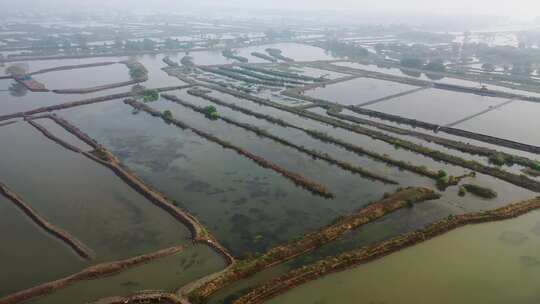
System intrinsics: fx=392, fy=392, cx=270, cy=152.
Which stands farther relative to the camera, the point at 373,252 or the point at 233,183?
the point at 233,183

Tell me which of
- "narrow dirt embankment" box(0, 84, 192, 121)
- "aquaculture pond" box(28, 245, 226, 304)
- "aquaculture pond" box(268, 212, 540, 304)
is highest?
"narrow dirt embankment" box(0, 84, 192, 121)

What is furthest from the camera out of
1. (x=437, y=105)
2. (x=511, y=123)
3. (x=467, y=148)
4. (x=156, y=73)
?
(x=156, y=73)

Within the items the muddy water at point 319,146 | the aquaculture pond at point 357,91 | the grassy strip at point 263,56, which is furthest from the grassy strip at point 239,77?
the grassy strip at point 263,56

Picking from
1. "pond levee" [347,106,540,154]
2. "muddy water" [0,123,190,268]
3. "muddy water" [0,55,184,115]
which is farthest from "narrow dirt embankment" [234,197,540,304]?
"muddy water" [0,55,184,115]

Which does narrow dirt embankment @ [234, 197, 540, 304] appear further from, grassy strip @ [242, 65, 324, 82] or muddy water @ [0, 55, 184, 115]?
muddy water @ [0, 55, 184, 115]

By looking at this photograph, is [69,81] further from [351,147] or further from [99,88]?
[351,147]

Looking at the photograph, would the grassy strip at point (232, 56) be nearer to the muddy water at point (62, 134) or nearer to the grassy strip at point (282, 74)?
the grassy strip at point (282, 74)

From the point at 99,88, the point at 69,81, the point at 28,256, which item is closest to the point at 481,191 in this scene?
the point at 28,256
